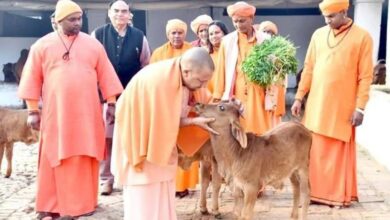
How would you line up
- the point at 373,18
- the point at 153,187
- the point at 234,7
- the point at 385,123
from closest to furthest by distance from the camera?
1. the point at 153,187
2. the point at 234,7
3. the point at 385,123
4. the point at 373,18

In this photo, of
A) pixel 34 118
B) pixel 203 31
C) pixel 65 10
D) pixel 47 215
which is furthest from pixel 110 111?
pixel 203 31

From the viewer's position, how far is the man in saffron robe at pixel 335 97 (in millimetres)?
6719

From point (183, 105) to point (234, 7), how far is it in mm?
2205

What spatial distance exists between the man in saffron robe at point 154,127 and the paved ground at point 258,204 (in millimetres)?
1803

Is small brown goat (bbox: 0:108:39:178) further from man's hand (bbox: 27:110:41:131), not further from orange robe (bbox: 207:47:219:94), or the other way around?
orange robe (bbox: 207:47:219:94)

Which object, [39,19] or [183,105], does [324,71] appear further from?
[39,19]

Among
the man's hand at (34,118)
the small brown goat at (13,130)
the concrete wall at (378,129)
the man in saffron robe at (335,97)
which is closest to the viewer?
the man's hand at (34,118)

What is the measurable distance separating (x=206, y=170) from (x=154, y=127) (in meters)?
2.13

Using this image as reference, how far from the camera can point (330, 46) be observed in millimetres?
6863

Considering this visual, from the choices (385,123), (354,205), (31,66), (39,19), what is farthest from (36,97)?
(39,19)

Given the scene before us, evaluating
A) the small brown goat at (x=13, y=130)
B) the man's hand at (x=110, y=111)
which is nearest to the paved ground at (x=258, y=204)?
the small brown goat at (x=13, y=130)

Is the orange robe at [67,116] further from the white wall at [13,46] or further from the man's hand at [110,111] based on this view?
the white wall at [13,46]

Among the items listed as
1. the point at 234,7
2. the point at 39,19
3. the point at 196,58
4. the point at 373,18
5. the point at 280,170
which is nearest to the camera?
the point at 196,58

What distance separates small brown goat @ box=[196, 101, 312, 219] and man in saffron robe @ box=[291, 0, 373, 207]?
Result: 2.31 feet
